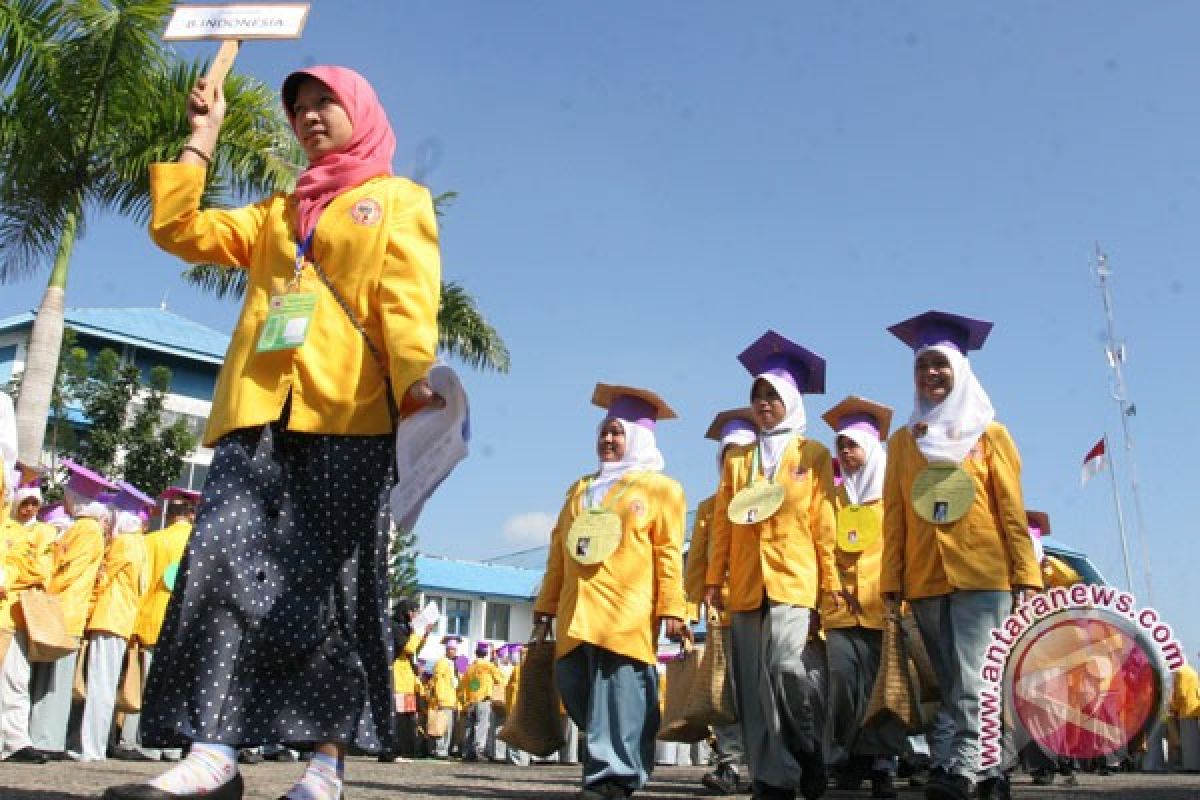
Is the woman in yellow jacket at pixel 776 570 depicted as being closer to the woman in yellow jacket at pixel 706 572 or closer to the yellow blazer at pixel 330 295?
the woman in yellow jacket at pixel 706 572

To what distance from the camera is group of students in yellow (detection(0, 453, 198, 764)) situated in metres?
7.89

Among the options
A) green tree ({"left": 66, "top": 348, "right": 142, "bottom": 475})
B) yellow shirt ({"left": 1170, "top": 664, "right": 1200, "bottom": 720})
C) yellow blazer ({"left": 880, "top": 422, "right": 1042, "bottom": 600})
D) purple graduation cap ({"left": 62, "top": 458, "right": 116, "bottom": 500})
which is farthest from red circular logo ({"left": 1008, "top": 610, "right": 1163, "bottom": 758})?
green tree ({"left": 66, "top": 348, "right": 142, "bottom": 475})

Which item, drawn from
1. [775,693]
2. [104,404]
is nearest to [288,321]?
[775,693]

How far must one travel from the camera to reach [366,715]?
325 centimetres

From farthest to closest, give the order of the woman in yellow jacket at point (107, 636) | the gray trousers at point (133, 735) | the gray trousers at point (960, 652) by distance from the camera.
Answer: the gray trousers at point (133, 735) < the woman in yellow jacket at point (107, 636) < the gray trousers at point (960, 652)

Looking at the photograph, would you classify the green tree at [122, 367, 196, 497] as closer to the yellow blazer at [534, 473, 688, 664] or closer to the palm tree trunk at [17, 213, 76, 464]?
the palm tree trunk at [17, 213, 76, 464]

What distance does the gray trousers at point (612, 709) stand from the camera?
587 centimetres

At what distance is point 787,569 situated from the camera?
18.7 feet

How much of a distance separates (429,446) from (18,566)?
18.6ft

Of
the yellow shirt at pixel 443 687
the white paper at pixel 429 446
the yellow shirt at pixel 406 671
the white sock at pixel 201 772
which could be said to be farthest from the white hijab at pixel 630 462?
the yellow shirt at pixel 443 687

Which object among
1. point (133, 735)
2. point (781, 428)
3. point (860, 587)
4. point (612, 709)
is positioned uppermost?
point (781, 428)

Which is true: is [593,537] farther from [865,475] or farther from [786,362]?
[865,475]

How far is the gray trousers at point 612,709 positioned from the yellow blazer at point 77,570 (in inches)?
159

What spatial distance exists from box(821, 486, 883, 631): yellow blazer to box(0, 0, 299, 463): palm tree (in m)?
9.08
